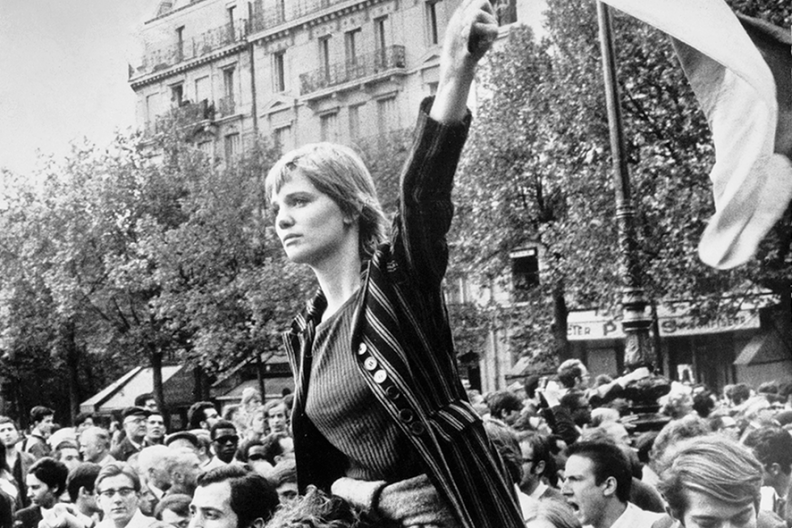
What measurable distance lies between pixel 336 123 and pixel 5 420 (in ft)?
6.87

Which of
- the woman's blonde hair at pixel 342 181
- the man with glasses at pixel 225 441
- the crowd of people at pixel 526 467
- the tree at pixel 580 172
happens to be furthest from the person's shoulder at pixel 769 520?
the man with glasses at pixel 225 441

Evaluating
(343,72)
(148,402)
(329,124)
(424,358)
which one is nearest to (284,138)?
(329,124)

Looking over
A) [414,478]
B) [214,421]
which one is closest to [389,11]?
[214,421]

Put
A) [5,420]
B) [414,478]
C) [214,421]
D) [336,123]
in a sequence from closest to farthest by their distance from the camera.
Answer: [414,478]
[336,123]
[214,421]
[5,420]

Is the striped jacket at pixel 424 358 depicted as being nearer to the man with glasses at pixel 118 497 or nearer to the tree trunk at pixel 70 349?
the man with glasses at pixel 118 497

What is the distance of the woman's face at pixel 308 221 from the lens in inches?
58.4

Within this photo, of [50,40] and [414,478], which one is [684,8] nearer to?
[414,478]

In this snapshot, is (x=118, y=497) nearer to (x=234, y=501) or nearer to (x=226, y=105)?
(x=234, y=501)

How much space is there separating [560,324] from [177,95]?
5.35 ft

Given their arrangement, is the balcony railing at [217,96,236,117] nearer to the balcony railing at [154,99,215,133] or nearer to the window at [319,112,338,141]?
the balcony railing at [154,99,215,133]

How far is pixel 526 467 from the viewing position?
115 inches

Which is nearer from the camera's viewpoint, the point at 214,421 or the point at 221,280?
the point at 221,280

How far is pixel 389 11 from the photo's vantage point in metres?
3.44

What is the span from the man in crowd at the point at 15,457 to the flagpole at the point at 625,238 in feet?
7.35
